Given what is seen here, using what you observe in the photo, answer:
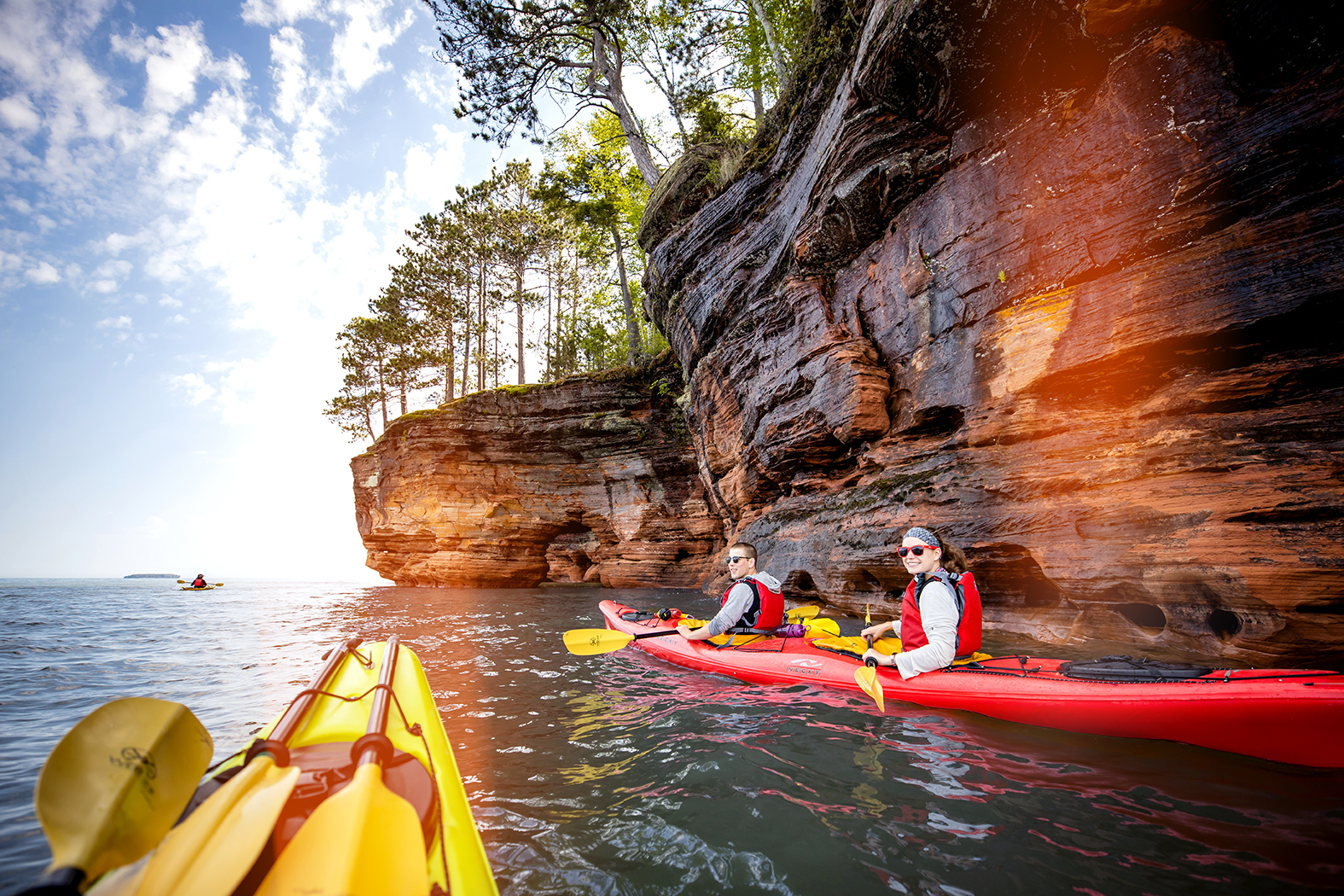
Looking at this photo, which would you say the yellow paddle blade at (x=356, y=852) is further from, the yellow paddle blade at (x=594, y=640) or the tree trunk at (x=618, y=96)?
the tree trunk at (x=618, y=96)

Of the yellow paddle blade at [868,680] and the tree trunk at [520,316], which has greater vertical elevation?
the tree trunk at [520,316]

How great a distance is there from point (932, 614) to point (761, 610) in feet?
6.41

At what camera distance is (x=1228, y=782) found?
2.74 meters

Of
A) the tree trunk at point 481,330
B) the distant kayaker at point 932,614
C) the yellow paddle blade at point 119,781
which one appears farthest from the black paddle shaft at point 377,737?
the tree trunk at point 481,330

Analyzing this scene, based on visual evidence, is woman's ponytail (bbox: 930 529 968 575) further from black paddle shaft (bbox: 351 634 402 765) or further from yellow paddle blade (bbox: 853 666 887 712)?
black paddle shaft (bbox: 351 634 402 765)

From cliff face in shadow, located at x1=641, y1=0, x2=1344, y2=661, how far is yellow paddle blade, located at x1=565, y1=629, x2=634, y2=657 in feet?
14.2

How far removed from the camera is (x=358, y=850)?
4.50 ft

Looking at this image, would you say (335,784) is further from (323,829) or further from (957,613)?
(957,613)

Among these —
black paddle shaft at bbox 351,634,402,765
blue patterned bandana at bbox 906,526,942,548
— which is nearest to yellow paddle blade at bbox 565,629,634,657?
black paddle shaft at bbox 351,634,402,765

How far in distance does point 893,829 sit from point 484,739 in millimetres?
2783

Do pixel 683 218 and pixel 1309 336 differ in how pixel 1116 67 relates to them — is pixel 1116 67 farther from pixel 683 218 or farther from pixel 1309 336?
pixel 683 218

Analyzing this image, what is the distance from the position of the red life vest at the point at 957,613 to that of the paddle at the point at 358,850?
3980 mm

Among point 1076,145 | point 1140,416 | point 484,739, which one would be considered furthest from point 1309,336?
point 484,739

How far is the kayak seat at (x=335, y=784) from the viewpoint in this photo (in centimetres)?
163
